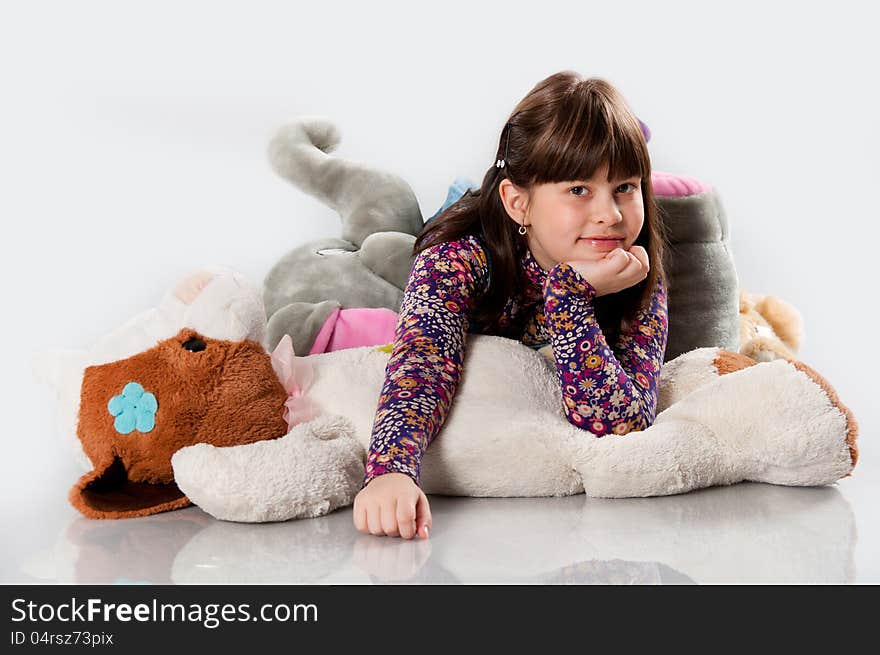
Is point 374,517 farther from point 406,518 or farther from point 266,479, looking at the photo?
point 266,479

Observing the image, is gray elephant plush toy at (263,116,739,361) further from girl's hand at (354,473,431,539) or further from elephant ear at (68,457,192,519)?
girl's hand at (354,473,431,539)

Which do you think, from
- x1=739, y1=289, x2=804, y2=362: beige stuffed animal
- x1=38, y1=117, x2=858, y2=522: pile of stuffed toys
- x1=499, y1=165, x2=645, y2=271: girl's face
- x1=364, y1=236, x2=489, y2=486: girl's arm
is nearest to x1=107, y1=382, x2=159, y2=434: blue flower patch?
x1=38, y1=117, x2=858, y2=522: pile of stuffed toys

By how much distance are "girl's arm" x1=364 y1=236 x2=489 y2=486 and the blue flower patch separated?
27 centimetres

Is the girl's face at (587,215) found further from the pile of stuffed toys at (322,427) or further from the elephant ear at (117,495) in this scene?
the elephant ear at (117,495)

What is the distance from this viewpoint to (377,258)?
72.9 inches

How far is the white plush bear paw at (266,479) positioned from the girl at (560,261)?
3.3 inches

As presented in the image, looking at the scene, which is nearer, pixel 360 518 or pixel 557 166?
pixel 360 518

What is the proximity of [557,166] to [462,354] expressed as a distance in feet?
0.85

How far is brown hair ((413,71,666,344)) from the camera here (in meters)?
1.34

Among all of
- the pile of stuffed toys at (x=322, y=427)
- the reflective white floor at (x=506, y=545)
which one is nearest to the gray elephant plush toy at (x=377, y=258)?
the pile of stuffed toys at (x=322, y=427)

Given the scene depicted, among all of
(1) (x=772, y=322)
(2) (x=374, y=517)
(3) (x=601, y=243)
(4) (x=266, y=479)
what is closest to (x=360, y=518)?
(2) (x=374, y=517)

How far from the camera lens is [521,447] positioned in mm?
1299

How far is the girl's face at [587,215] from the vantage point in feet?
4.43
